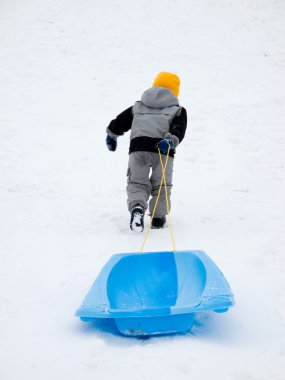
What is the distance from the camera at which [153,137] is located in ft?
12.7

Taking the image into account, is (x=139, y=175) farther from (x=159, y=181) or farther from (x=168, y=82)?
(x=168, y=82)

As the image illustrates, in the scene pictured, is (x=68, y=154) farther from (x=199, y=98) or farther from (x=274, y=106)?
(x=274, y=106)

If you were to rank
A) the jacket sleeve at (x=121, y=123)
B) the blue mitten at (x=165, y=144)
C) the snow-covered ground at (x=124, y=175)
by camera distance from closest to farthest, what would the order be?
the snow-covered ground at (x=124, y=175)
the blue mitten at (x=165, y=144)
the jacket sleeve at (x=121, y=123)

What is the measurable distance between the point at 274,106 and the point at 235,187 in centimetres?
291

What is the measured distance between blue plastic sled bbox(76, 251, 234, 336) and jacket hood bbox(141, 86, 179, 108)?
1.58 m

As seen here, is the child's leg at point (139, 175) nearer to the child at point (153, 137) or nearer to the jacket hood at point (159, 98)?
the child at point (153, 137)

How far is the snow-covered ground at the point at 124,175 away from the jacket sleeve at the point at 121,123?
0.81 meters

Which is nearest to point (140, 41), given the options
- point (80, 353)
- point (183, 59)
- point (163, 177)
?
point (183, 59)

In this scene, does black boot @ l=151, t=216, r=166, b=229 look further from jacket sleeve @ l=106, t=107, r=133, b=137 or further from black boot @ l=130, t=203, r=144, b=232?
jacket sleeve @ l=106, t=107, r=133, b=137

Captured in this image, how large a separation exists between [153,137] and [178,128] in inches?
9.4

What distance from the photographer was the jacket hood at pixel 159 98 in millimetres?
3938

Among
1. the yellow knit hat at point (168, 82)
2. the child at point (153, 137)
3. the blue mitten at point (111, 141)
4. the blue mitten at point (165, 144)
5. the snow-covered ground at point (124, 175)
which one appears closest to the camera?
the snow-covered ground at point (124, 175)

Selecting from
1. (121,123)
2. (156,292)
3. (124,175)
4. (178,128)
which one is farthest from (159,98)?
(156,292)

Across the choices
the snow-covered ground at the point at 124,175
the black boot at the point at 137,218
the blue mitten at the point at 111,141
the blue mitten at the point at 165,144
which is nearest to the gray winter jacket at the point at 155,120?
the blue mitten at the point at 165,144
